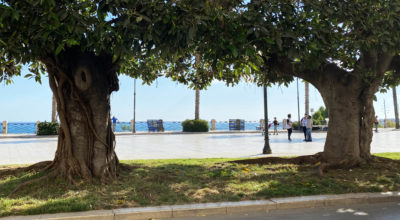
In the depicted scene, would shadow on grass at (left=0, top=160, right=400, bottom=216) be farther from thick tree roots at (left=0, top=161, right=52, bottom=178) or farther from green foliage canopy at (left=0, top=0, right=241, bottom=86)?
green foliage canopy at (left=0, top=0, right=241, bottom=86)

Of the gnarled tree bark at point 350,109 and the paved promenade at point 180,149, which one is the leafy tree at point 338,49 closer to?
the gnarled tree bark at point 350,109

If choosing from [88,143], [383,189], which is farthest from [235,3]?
[383,189]

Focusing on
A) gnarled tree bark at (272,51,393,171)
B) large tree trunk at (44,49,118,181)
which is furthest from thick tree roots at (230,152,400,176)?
large tree trunk at (44,49,118,181)

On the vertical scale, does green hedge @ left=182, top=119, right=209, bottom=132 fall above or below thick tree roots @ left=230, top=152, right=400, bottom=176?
above

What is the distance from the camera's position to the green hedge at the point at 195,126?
108 feet

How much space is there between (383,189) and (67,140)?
641 cm

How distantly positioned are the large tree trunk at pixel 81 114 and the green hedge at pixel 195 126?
85.1 feet

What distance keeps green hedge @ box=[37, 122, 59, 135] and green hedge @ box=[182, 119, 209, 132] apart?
12109 millimetres

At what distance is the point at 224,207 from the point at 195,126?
27.8m

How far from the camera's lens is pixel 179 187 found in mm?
6426

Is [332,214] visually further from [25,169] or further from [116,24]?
[25,169]

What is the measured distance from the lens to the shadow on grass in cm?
531

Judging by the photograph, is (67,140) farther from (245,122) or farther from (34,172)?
(245,122)

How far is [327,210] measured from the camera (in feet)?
18.0
